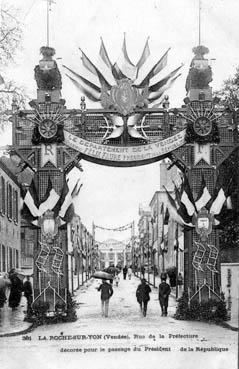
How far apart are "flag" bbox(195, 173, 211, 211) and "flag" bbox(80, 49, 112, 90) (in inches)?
144

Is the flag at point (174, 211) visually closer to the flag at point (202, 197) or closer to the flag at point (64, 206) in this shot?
the flag at point (202, 197)

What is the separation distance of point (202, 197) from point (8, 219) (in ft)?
45.8

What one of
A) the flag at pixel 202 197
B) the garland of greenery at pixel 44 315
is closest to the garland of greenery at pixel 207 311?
the flag at pixel 202 197

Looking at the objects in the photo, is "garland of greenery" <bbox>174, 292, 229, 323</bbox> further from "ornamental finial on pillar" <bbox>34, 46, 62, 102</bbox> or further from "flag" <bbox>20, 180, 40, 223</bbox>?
"ornamental finial on pillar" <bbox>34, 46, 62, 102</bbox>

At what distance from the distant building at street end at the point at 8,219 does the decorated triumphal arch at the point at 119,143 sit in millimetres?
8432

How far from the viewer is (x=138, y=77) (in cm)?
1867

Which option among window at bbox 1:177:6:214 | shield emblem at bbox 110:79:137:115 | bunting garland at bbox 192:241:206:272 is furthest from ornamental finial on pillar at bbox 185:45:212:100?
window at bbox 1:177:6:214

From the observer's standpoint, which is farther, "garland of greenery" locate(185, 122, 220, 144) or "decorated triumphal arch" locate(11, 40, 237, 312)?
"garland of greenery" locate(185, 122, 220, 144)

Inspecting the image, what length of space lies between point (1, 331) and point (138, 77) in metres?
7.54

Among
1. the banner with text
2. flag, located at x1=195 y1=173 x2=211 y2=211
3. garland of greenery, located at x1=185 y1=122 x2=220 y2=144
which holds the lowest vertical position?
flag, located at x1=195 y1=173 x2=211 y2=211

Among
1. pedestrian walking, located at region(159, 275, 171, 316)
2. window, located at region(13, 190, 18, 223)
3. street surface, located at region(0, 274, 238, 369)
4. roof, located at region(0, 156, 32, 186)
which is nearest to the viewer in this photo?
street surface, located at region(0, 274, 238, 369)

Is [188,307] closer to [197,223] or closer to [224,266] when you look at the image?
[197,223]

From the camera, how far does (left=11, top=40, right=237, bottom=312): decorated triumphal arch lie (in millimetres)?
18625

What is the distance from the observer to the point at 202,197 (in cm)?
1872
